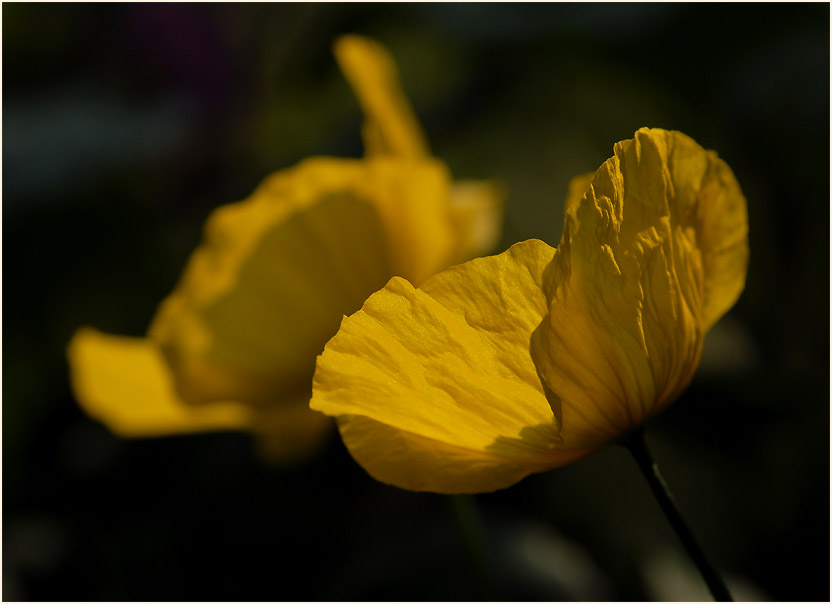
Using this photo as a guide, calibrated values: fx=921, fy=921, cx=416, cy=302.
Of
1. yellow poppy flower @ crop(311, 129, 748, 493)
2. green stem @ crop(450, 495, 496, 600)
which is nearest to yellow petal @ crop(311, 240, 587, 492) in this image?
yellow poppy flower @ crop(311, 129, 748, 493)

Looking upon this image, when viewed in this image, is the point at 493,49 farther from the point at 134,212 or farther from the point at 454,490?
the point at 454,490

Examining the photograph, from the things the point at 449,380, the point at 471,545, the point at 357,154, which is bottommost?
the point at 471,545

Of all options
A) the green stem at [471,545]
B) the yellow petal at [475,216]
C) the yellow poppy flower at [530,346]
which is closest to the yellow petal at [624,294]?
the yellow poppy flower at [530,346]

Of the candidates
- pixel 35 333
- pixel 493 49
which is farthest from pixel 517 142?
pixel 35 333

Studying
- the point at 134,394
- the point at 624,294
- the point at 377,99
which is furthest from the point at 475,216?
the point at 624,294

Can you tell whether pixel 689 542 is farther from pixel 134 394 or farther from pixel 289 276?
pixel 134 394

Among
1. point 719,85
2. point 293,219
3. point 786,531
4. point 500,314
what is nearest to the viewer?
point 500,314

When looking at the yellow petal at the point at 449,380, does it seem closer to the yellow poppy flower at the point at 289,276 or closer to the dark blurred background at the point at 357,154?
the yellow poppy flower at the point at 289,276
